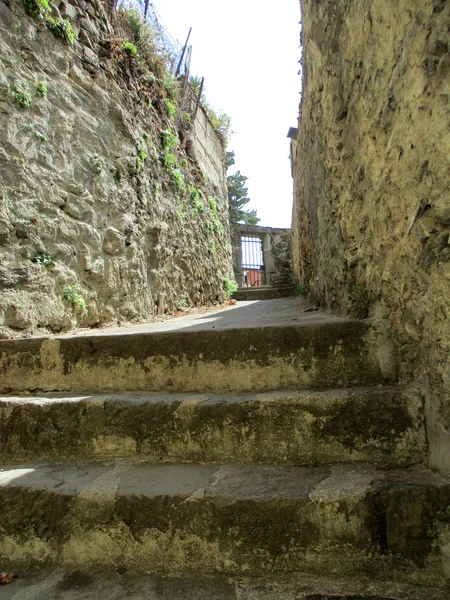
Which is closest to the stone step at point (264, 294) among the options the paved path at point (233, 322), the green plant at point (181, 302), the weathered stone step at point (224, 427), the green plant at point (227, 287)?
the green plant at point (227, 287)

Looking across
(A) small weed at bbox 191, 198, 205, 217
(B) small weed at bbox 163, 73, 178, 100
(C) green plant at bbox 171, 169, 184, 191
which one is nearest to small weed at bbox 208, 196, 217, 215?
(A) small weed at bbox 191, 198, 205, 217

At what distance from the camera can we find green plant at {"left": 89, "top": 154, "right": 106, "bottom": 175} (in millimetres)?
3092

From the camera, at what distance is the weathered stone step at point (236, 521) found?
1.07 metres

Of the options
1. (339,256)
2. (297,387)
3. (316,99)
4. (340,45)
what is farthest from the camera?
(316,99)

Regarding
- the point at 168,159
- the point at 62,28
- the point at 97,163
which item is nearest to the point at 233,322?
the point at 97,163

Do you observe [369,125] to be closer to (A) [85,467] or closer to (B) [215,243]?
(A) [85,467]

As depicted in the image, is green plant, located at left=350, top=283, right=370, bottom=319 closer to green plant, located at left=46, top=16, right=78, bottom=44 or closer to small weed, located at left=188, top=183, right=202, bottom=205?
green plant, located at left=46, top=16, right=78, bottom=44

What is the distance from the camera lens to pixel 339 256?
2.21 meters

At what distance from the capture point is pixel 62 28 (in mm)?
2955

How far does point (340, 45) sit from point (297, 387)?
171 centimetres

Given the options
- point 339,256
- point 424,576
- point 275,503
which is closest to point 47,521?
point 275,503

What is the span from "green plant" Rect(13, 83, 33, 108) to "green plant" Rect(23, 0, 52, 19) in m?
0.62

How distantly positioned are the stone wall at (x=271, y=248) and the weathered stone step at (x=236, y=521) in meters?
14.0

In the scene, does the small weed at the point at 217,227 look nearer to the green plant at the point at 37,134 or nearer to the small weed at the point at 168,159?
the small weed at the point at 168,159
